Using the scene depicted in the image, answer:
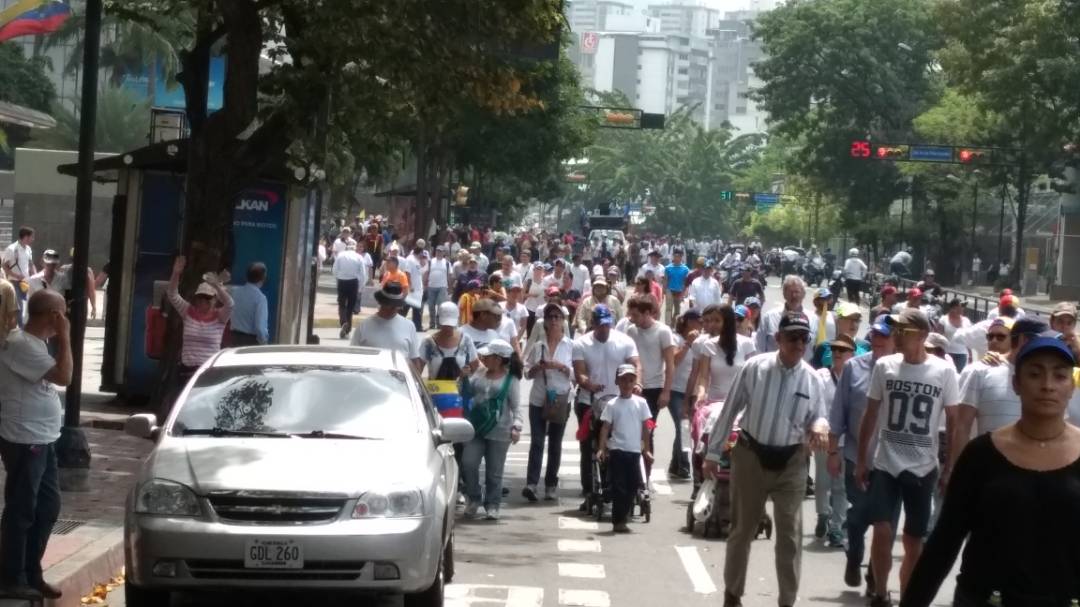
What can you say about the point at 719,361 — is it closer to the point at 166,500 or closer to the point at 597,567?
the point at 597,567

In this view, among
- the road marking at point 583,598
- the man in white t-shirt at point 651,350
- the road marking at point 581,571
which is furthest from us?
the man in white t-shirt at point 651,350

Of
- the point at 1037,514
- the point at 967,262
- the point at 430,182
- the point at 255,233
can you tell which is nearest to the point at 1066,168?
the point at 967,262

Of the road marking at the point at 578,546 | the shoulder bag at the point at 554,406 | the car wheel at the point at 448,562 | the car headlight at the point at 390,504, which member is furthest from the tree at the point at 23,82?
the car headlight at the point at 390,504

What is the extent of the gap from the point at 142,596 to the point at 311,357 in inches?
79.1

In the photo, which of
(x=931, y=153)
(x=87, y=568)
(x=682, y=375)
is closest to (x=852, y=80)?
(x=931, y=153)

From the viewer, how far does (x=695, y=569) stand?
12.5 metres

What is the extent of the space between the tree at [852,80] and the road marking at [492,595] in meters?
68.2

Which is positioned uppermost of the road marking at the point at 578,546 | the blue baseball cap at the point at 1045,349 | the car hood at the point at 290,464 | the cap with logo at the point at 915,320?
the blue baseball cap at the point at 1045,349

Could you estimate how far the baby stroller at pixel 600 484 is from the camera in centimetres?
1463

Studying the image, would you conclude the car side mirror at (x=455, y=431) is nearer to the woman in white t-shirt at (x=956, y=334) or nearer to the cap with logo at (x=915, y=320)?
the cap with logo at (x=915, y=320)

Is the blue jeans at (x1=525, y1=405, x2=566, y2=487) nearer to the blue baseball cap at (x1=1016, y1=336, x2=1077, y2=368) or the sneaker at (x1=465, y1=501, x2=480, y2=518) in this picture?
the sneaker at (x1=465, y1=501, x2=480, y2=518)

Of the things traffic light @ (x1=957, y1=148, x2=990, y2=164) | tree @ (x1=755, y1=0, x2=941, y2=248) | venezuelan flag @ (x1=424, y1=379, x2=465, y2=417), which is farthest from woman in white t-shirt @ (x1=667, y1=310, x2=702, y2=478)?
tree @ (x1=755, y1=0, x2=941, y2=248)

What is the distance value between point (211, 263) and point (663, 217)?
134527mm

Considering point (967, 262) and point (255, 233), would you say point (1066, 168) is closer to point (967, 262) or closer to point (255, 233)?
point (967, 262)
